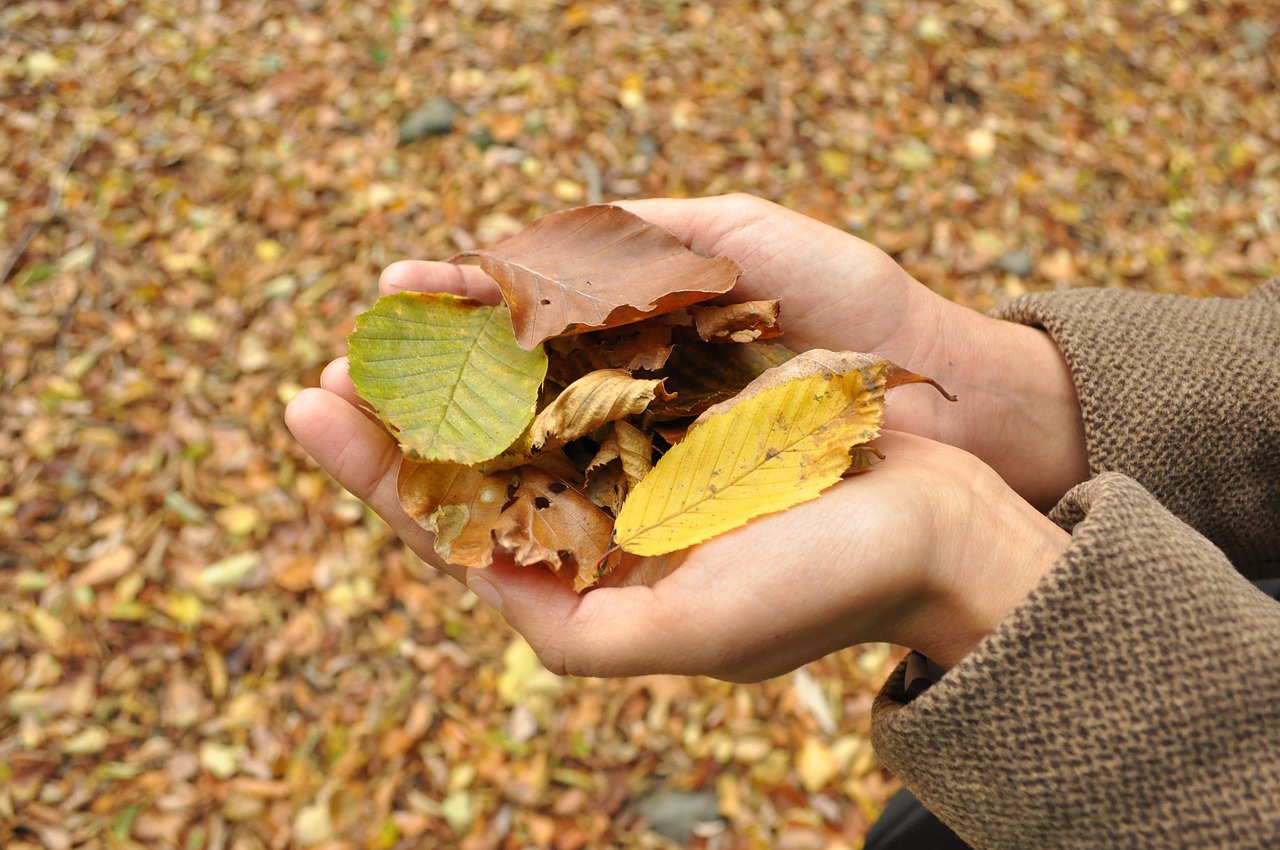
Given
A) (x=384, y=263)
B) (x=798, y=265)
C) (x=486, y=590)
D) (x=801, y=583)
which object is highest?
(x=798, y=265)

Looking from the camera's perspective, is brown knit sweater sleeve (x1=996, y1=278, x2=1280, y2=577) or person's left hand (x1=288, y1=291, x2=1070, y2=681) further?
brown knit sweater sleeve (x1=996, y1=278, x2=1280, y2=577)

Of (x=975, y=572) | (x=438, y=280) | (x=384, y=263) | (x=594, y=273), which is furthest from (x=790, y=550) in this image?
(x=384, y=263)

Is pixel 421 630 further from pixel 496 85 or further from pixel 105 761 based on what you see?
pixel 496 85

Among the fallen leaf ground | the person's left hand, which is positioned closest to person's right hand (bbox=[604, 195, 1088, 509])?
the person's left hand

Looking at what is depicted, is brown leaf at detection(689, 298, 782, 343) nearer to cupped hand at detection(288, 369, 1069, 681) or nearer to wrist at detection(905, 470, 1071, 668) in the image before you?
cupped hand at detection(288, 369, 1069, 681)

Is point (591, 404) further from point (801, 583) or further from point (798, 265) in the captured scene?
point (798, 265)

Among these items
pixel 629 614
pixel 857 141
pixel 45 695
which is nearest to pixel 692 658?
pixel 629 614
